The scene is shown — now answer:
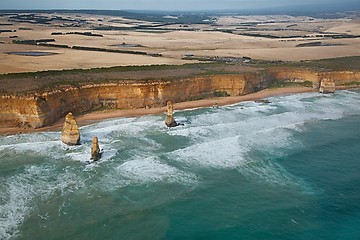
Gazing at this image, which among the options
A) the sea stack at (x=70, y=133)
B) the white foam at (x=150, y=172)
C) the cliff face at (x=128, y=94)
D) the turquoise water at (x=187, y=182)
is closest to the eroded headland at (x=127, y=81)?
the cliff face at (x=128, y=94)

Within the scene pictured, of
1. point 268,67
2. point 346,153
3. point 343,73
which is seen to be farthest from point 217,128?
point 343,73

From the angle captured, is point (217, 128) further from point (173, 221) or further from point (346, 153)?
point (173, 221)

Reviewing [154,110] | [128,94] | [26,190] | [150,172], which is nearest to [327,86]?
[154,110]

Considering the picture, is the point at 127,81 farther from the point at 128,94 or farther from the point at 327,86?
the point at 327,86

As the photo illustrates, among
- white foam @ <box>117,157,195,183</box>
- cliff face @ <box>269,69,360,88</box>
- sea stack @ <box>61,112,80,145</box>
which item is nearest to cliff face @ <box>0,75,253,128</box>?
sea stack @ <box>61,112,80,145</box>

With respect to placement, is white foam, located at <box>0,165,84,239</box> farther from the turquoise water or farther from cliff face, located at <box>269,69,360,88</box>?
cliff face, located at <box>269,69,360,88</box>
